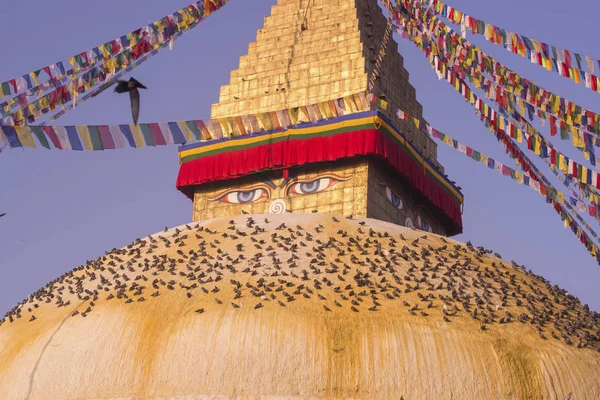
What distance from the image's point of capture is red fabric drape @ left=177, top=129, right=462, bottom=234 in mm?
12891

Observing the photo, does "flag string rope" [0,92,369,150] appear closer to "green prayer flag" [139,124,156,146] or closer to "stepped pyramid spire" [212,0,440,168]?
"green prayer flag" [139,124,156,146]

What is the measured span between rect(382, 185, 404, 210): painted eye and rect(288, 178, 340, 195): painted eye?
2.62 feet

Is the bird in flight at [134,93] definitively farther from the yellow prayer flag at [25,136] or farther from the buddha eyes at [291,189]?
the buddha eyes at [291,189]

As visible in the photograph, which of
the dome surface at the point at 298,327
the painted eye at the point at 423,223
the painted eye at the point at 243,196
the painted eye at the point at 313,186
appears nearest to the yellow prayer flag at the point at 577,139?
the dome surface at the point at 298,327

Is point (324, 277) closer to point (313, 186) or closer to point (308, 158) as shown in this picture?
point (308, 158)

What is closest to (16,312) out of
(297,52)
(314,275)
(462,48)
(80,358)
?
(80,358)

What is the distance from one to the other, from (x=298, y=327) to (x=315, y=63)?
314 inches

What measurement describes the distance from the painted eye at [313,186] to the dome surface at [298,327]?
5.01m

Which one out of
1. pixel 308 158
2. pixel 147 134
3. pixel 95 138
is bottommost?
pixel 95 138

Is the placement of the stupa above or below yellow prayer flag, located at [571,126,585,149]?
below

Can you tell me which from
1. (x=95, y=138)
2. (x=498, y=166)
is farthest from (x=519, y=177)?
(x=95, y=138)

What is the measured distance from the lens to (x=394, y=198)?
13703 millimetres

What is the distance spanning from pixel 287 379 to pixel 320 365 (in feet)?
0.85

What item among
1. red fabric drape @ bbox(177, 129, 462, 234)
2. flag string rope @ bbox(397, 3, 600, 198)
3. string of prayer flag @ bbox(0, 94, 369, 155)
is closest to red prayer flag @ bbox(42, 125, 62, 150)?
string of prayer flag @ bbox(0, 94, 369, 155)
